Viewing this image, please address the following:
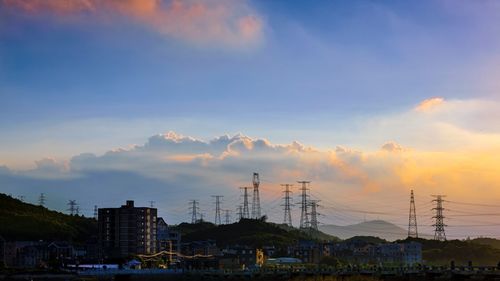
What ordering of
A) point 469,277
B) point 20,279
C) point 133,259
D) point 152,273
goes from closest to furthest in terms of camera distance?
1. point 469,277
2. point 20,279
3. point 152,273
4. point 133,259

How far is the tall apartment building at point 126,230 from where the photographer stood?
18762cm

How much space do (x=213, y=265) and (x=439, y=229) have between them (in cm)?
6442

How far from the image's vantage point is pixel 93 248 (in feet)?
604

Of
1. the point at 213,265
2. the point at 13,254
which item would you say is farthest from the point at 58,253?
the point at 213,265

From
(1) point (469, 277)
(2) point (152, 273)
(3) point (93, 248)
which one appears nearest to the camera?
(1) point (469, 277)

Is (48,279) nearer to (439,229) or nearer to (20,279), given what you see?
(20,279)

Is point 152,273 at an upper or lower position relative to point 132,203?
lower

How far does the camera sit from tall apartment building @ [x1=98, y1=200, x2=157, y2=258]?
187625 millimetres

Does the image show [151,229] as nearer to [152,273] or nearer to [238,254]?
[238,254]

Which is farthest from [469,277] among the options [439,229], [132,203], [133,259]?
[132,203]

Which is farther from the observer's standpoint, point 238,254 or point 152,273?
point 238,254

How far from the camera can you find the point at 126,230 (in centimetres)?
18788

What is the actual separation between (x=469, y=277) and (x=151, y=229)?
127118mm

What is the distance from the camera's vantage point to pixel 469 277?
7575 cm
